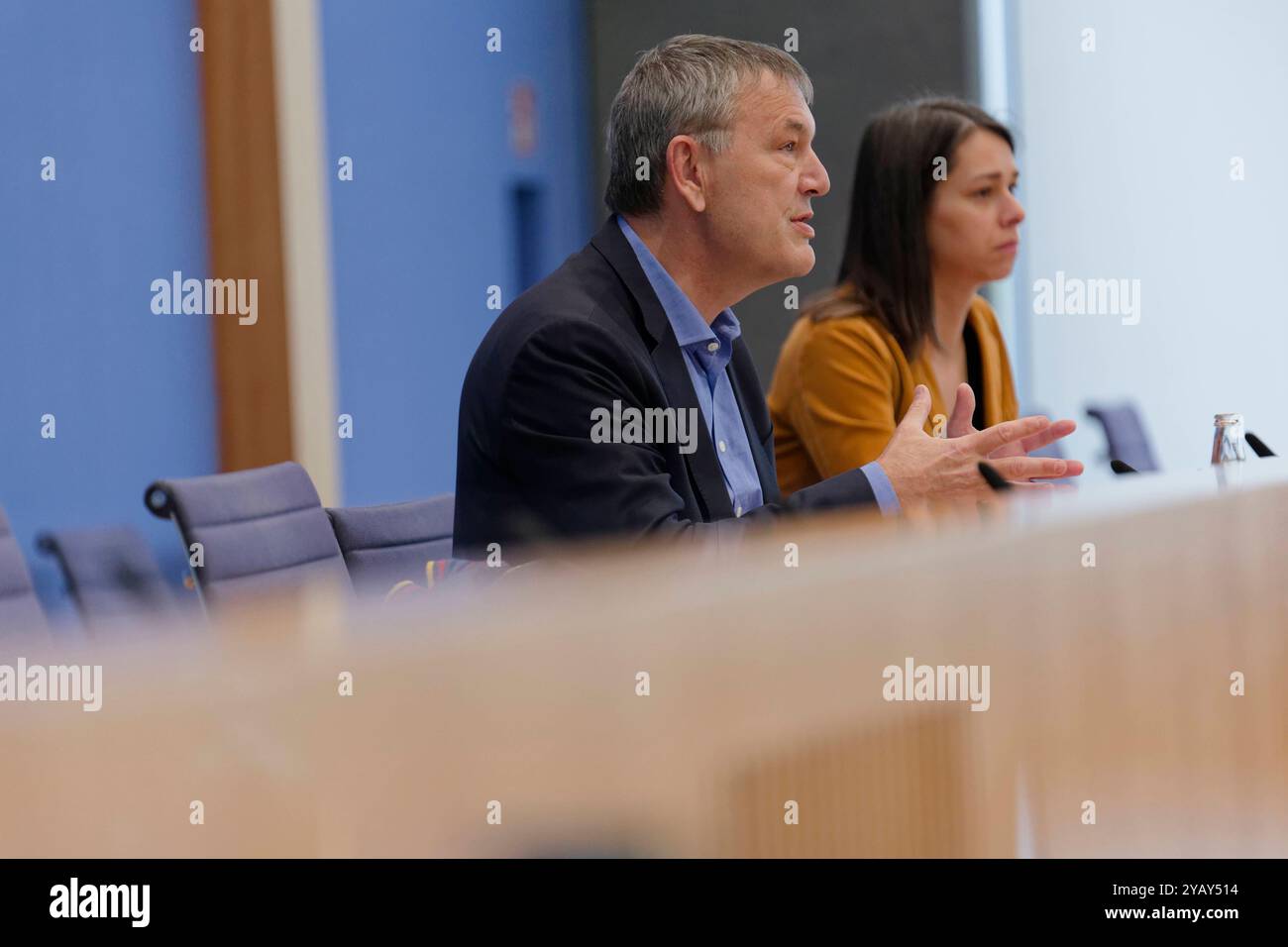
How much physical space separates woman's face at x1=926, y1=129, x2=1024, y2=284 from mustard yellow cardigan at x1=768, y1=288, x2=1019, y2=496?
0.19 meters

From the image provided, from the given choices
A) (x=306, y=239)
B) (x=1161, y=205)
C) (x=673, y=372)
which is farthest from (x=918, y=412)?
(x=1161, y=205)

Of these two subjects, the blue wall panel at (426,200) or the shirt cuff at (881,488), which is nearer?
the shirt cuff at (881,488)

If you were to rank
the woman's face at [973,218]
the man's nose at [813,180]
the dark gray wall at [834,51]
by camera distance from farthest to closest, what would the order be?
the dark gray wall at [834,51] < the woman's face at [973,218] < the man's nose at [813,180]

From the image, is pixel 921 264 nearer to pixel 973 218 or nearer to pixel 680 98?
pixel 973 218

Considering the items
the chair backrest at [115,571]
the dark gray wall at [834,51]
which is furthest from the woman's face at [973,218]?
the dark gray wall at [834,51]

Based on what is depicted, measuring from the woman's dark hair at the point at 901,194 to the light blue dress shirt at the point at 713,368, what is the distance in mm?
519

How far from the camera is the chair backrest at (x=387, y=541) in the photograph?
2.06 m

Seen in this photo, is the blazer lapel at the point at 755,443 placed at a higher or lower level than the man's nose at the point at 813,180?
lower

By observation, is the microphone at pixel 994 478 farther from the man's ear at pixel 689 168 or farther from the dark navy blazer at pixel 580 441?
the man's ear at pixel 689 168

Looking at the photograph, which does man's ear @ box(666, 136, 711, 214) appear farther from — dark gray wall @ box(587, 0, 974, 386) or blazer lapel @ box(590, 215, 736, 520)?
dark gray wall @ box(587, 0, 974, 386)

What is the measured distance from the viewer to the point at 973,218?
2436 mm

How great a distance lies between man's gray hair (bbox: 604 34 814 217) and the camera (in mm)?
1896

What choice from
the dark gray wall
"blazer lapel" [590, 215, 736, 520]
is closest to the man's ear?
"blazer lapel" [590, 215, 736, 520]
